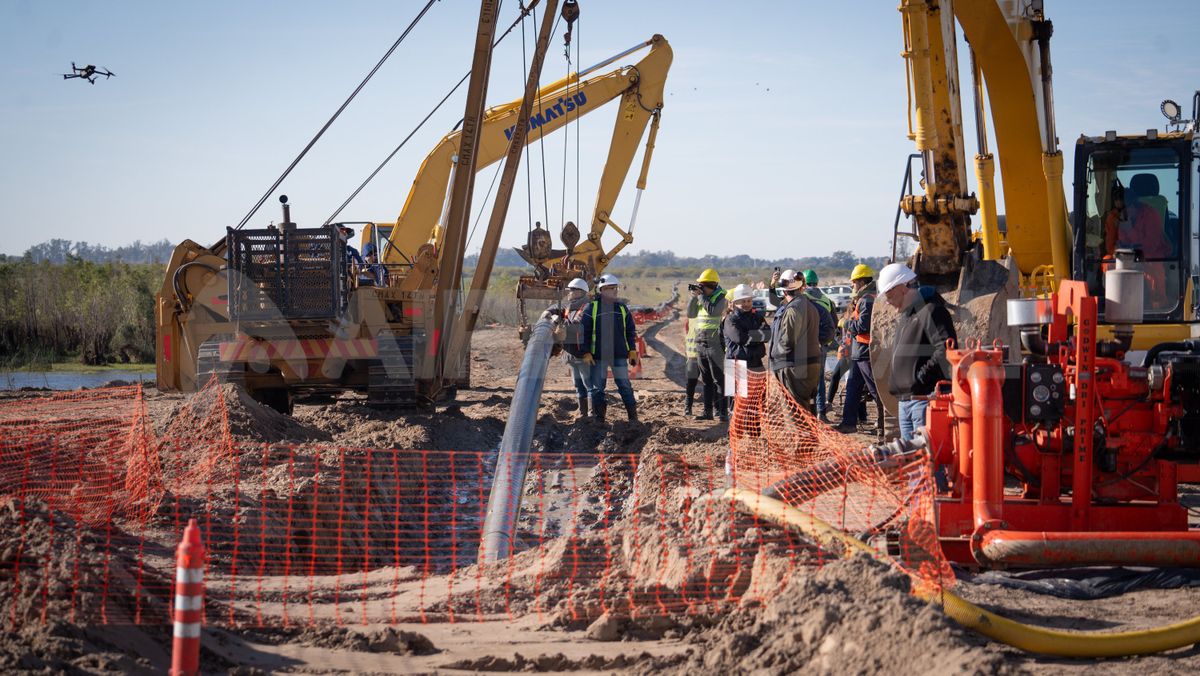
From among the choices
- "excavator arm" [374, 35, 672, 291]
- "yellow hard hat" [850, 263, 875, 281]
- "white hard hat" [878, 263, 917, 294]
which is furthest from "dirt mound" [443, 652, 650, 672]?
"excavator arm" [374, 35, 672, 291]

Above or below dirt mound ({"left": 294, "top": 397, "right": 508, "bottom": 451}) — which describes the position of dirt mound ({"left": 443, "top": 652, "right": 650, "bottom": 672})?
below

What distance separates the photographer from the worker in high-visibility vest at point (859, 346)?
1170 cm

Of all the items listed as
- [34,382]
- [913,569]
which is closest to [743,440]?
[913,569]

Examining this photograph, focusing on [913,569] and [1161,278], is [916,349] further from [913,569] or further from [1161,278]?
[1161,278]

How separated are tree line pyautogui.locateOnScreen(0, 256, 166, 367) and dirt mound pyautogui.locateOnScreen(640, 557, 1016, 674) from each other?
2243cm

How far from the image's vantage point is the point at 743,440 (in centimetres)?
1017

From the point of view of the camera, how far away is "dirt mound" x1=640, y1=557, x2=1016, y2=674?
4449 millimetres

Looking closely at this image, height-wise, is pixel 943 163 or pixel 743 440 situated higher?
pixel 943 163

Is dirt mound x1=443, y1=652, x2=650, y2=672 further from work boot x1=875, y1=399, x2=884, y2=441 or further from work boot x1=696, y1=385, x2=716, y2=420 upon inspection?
work boot x1=696, y1=385, x2=716, y2=420

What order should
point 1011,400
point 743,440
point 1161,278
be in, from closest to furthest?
1. point 1011,400
2. point 743,440
3. point 1161,278

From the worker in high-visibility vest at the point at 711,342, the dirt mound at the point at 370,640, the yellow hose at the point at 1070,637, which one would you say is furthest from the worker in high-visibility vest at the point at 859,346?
the dirt mound at the point at 370,640

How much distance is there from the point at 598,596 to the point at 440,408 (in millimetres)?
9187

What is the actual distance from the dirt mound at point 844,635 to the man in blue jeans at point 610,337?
25.7 ft

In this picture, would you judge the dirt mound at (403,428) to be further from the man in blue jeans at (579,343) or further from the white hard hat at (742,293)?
the white hard hat at (742,293)
